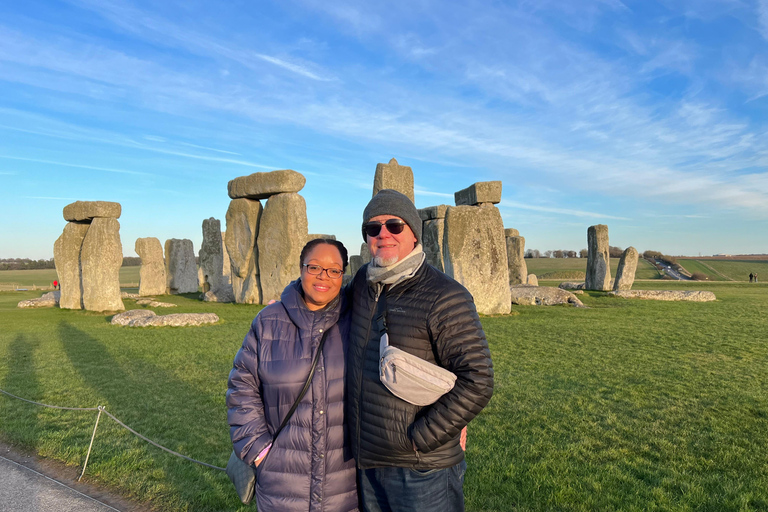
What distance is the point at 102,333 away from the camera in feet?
33.3

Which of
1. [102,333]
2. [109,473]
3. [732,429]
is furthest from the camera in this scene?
[102,333]

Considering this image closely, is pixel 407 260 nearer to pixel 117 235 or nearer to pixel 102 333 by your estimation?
pixel 102 333

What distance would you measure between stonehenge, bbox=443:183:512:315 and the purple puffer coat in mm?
10258

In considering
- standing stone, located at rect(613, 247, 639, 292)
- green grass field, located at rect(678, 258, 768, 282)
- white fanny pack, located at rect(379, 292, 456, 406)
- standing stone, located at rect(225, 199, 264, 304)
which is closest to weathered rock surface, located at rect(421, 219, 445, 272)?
standing stone, located at rect(225, 199, 264, 304)

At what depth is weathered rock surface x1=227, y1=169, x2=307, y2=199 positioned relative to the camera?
582 inches

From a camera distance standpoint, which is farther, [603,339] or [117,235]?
[117,235]

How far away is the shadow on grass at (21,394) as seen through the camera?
467cm

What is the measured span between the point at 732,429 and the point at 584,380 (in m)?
1.87

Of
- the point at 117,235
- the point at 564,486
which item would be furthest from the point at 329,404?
the point at 117,235

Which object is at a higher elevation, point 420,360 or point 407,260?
point 407,260

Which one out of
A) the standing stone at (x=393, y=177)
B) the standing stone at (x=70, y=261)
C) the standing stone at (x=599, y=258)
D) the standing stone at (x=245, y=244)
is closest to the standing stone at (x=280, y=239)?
the standing stone at (x=245, y=244)

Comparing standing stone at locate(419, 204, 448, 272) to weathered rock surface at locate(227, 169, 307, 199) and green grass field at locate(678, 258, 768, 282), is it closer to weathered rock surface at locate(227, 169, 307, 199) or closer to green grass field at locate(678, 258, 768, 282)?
weathered rock surface at locate(227, 169, 307, 199)

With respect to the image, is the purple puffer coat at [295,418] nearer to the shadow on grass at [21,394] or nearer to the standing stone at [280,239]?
the shadow on grass at [21,394]

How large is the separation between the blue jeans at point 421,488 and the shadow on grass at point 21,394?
4.01 metres
